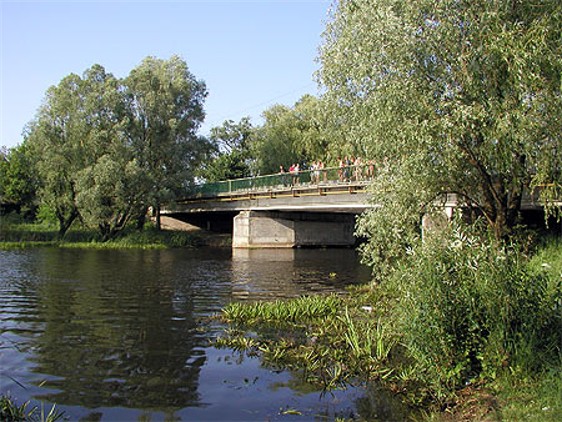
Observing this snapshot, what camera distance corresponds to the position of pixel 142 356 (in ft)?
34.4

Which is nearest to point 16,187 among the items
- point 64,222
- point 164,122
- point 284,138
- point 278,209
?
point 64,222

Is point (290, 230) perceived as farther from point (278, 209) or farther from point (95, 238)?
point (95, 238)

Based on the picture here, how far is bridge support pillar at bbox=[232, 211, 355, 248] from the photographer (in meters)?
46.3

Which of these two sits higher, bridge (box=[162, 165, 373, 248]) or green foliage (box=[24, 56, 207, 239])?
green foliage (box=[24, 56, 207, 239])

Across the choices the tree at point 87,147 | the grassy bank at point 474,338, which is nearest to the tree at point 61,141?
the tree at point 87,147

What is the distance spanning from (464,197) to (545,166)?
A: 12.4 feet

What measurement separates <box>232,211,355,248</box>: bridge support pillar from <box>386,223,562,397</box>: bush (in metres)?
38.2

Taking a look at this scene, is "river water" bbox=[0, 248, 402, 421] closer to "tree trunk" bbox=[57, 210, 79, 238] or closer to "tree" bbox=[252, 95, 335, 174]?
"tree trunk" bbox=[57, 210, 79, 238]

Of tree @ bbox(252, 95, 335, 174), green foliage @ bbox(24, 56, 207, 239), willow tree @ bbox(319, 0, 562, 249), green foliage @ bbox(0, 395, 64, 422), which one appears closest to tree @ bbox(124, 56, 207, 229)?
green foliage @ bbox(24, 56, 207, 239)

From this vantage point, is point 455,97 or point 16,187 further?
point 16,187

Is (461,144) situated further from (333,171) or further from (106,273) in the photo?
(333,171)

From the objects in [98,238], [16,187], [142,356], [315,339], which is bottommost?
[142,356]

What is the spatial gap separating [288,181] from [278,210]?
5.54 metres

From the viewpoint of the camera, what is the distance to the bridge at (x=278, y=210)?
3941 centimetres
